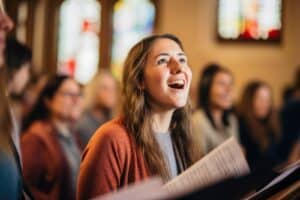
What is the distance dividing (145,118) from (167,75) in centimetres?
10

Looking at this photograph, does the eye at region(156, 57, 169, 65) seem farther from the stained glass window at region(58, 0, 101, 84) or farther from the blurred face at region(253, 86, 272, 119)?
the stained glass window at region(58, 0, 101, 84)

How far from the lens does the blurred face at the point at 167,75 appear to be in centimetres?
117

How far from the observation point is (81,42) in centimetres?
516

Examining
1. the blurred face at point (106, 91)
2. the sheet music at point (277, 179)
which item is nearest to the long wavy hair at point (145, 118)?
the sheet music at point (277, 179)

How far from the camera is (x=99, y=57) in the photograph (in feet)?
16.8

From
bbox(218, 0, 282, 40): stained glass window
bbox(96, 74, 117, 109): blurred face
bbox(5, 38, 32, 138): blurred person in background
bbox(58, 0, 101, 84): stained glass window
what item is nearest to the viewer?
bbox(5, 38, 32, 138): blurred person in background

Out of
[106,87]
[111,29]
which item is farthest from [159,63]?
[111,29]

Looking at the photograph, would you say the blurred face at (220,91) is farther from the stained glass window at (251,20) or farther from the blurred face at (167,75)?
the stained glass window at (251,20)

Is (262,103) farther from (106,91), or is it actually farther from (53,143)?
(53,143)

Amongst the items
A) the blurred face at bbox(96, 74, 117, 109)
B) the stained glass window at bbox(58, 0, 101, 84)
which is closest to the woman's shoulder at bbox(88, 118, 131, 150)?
the blurred face at bbox(96, 74, 117, 109)

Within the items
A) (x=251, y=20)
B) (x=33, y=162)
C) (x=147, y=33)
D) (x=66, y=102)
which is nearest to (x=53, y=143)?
(x=33, y=162)

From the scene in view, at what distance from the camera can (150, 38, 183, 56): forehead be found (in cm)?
121

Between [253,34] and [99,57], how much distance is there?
5.13 ft

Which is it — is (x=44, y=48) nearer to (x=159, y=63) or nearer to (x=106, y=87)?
(x=106, y=87)
